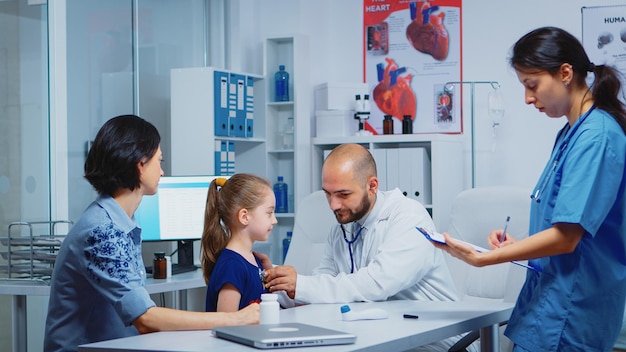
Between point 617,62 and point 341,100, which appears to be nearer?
point 617,62

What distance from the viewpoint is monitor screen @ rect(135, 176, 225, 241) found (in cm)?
384

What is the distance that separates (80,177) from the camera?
4355mm

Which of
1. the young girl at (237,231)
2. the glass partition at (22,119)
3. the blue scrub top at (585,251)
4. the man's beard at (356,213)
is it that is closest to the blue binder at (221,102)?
the glass partition at (22,119)

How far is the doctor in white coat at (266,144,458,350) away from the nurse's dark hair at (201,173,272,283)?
174 millimetres

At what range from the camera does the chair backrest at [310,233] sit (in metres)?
3.63

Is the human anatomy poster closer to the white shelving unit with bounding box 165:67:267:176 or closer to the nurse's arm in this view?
the white shelving unit with bounding box 165:67:267:176

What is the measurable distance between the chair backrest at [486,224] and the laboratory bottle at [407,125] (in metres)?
2.17

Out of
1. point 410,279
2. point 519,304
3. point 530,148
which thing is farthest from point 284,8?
point 519,304

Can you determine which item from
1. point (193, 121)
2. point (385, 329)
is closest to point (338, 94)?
point (193, 121)

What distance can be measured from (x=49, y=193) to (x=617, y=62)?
346cm

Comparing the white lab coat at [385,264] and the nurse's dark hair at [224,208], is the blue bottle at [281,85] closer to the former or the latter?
the white lab coat at [385,264]

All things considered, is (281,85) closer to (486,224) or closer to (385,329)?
(486,224)

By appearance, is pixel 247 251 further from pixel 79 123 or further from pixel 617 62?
pixel 617 62

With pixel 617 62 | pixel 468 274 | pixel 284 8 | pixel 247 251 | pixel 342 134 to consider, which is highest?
pixel 284 8
